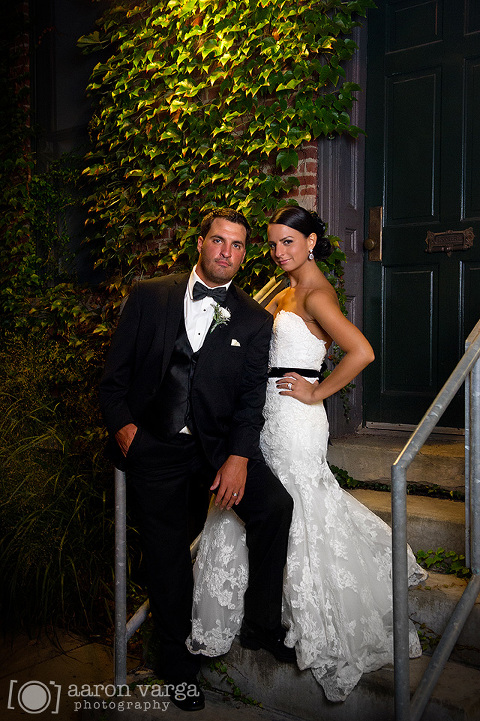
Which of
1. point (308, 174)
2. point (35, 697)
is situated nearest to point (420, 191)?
point (308, 174)

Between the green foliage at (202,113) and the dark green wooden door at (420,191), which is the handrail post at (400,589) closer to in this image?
the dark green wooden door at (420,191)

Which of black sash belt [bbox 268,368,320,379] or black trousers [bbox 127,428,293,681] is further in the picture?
black sash belt [bbox 268,368,320,379]

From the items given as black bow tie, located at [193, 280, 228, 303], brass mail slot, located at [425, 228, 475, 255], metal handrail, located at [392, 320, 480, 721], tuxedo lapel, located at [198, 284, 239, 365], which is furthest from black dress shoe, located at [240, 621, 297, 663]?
brass mail slot, located at [425, 228, 475, 255]

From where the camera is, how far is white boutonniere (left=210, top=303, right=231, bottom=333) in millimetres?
2941

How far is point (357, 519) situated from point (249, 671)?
795 mm

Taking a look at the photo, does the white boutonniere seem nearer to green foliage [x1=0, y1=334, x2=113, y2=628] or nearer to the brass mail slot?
green foliage [x1=0, y1=334, x2=113, y2=628]

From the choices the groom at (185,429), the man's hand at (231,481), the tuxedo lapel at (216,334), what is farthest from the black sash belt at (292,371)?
the man's hand at (231,481)

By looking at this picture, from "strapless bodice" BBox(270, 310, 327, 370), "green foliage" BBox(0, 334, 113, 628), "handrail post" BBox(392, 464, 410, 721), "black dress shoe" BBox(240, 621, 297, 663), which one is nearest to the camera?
"handrail post" BBox(392, 464, 410, 721)

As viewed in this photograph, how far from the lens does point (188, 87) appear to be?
4.85 metres

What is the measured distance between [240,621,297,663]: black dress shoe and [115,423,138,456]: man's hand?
91 cm

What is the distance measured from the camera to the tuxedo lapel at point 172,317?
9.40ft

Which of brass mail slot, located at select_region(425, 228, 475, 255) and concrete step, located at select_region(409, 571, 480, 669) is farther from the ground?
brass mail slot, located at select_region(425, 228, 475, 255)

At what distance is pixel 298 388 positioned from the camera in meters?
→ 3.07

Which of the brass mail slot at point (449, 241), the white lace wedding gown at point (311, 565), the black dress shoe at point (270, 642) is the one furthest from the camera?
the brass mail slot at point (449, 241)
